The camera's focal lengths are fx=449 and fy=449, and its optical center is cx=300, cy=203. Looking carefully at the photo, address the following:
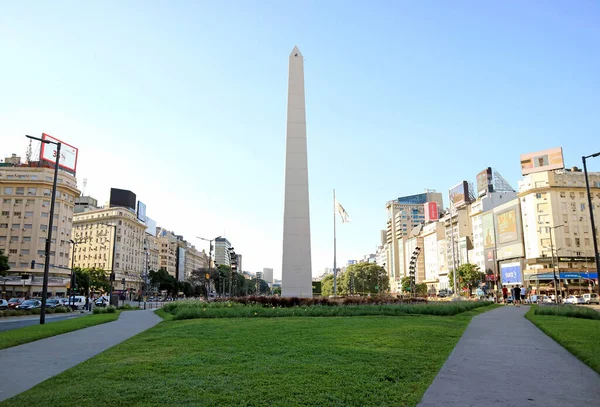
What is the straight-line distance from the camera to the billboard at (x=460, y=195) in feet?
451

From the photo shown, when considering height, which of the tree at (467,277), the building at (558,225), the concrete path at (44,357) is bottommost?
the concrete path at (44,357)

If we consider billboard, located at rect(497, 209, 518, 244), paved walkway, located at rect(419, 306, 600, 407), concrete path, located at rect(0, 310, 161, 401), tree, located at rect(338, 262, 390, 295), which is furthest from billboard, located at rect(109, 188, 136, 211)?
paved walkway, located at rect(419, 306, 600, 407)

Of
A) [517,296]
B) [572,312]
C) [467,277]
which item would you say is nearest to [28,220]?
[517,296]

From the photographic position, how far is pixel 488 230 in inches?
4382

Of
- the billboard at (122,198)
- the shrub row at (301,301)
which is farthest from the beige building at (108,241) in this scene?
the shrub row at (301,301)

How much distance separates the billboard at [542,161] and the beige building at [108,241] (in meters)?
95.7

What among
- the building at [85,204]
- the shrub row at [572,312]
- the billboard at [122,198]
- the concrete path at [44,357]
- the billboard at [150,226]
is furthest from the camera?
the billboard at [150,226]

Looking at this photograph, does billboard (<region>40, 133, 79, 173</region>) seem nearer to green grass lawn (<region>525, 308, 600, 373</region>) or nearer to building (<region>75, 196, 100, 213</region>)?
building (<region>75, 196, 100, 213</region>)

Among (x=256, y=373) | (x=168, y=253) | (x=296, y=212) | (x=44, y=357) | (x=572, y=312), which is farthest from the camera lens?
(x=168, y=253)

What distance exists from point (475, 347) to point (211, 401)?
7.56 meters

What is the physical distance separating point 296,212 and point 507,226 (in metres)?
85.8

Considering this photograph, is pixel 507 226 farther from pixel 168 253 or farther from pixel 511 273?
pixel 168 253

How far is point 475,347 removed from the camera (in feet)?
35.3

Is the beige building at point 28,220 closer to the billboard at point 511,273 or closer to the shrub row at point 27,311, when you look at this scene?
the shrub row at point 27,311
